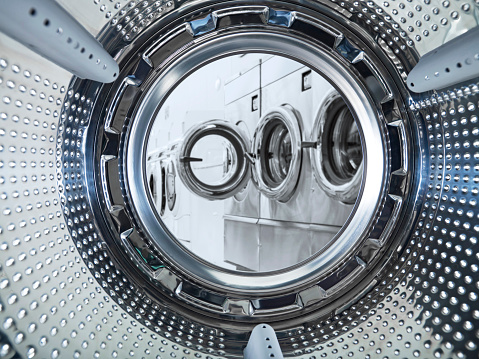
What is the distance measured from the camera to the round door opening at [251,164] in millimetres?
1680

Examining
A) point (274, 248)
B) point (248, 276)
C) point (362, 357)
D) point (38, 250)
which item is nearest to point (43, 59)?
point (38, 250)

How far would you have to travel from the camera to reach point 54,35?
16.2 inches

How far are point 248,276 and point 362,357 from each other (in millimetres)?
255

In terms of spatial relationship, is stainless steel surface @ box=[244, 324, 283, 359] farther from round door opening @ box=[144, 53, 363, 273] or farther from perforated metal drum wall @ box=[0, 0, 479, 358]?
round door opening @ box=[144, 53, 363, 273]

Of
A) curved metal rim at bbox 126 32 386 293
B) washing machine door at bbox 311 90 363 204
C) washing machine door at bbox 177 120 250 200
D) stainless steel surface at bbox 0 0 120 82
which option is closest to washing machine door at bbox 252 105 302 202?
washing machine door at bbox 177 120 250 200

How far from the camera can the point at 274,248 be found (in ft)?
7.04

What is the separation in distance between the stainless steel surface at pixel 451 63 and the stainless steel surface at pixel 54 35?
417 mm

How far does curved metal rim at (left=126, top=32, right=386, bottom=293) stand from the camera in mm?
779

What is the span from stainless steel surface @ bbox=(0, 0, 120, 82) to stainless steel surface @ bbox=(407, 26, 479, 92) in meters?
0.42

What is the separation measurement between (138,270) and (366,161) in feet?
1.54

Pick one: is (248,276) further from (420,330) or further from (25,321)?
(25,321)

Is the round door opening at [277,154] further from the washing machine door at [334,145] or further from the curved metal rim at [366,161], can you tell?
the curved metal rim at [366,161]

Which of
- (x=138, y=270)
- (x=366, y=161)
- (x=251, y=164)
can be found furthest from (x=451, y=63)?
(x=251, y=164)

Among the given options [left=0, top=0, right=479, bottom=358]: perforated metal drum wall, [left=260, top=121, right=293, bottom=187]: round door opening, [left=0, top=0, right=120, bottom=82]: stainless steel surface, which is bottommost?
[left=0, top=0, right=479, bottom=358]: perforated metal drum wall
